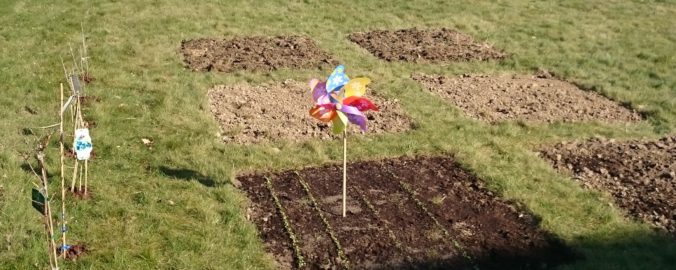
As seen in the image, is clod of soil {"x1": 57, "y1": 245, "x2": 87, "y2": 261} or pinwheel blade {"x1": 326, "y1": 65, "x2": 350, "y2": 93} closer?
clod of soil {"x1": 57, "y1": 245, "x2": 87, "y2": 261}

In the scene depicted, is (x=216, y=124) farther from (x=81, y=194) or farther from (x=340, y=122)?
(x=340, y=122)

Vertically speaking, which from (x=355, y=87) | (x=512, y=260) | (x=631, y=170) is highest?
(x=355, y=87)

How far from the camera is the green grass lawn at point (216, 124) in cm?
577

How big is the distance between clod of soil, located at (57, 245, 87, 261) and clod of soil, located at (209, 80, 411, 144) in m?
2.49

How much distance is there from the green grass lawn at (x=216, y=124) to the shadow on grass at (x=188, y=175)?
0.04 metres

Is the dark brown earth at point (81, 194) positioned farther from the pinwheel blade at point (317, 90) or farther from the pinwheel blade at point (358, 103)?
the pinwheel blade at point (358, 103)

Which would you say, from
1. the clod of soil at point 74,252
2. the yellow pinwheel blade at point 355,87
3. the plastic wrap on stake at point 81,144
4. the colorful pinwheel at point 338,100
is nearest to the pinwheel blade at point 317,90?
the colorful pinwheel at point 338,100

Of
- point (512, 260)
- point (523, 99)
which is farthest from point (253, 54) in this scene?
point (512, 260)

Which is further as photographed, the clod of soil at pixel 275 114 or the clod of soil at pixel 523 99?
the clod of soil at pixel 523 99

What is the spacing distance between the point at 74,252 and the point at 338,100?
240 centimetres

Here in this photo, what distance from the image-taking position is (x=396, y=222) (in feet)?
20.0

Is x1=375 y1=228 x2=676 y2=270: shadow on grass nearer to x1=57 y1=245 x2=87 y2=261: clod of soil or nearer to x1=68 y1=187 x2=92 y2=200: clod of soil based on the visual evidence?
x1=57 y1=245 x2=87 y2=261: clod of soil

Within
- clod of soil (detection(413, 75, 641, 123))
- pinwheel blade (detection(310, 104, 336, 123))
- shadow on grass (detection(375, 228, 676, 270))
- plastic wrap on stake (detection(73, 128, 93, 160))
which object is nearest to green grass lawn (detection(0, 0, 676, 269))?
shadow on grass (detection(375, 228, 676, 270))

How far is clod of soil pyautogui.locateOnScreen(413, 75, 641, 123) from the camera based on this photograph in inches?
348
